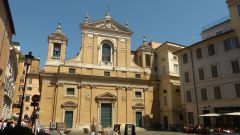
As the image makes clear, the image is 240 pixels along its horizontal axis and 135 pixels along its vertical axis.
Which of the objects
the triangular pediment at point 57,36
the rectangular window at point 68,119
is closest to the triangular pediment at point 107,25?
the triangular pediment at point 57,36

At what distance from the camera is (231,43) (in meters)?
23.5

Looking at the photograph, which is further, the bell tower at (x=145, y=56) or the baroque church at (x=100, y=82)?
the bell tower at (x=145, y=56)

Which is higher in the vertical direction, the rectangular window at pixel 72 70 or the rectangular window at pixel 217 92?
the rectangular window at pixel 72 70

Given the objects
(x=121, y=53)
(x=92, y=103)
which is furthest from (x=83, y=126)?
(x=121, y=53)

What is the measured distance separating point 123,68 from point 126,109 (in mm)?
6706

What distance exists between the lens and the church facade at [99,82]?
2902 centimetres

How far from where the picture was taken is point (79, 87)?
99.8ft

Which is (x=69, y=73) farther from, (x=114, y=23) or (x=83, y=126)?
(x=114, y=23)

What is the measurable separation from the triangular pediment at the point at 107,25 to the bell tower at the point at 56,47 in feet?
13.6

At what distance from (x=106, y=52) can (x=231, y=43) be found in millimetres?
18663

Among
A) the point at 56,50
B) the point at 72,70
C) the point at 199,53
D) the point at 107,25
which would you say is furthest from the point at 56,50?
the point at 199,53

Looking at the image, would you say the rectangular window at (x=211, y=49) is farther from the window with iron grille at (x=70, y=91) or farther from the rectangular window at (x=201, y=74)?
the window with iron grille at (x=70, y=91)

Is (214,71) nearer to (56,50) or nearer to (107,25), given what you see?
(107,25)

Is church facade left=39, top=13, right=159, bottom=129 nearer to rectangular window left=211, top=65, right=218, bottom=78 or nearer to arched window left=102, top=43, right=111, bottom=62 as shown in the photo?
arched window left=102, top=43, right=111, bottom=62
